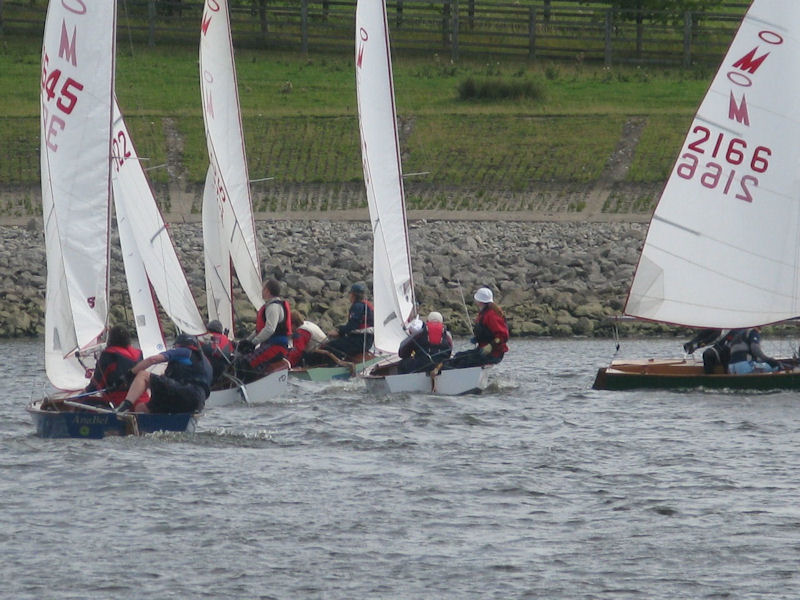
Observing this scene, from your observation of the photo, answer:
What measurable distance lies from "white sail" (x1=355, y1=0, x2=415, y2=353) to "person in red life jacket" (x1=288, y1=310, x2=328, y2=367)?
1.46 metres

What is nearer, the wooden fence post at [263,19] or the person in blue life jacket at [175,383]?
the person in blue life jacket at [175,383]

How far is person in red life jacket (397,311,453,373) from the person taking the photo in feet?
70.4

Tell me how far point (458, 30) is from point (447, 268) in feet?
70.9

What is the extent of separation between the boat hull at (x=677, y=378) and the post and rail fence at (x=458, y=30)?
32258 mm

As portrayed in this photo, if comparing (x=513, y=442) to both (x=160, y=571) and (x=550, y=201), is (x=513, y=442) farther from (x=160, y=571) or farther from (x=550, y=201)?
(x=550, y=201)

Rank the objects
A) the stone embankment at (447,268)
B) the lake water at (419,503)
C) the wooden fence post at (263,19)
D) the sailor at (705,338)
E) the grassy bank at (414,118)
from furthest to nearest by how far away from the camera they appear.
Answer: the wooden fence post at (263,19), the grassy bank at (414,118), the stone embankment at (447,268), the sailor at (705,338), the lake water at (419,503)

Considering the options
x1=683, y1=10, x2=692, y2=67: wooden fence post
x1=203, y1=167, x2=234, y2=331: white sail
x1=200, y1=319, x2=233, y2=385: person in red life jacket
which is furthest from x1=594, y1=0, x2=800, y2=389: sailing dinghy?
x1=683, y1=10, x2=692, y2=67: wooden fence post

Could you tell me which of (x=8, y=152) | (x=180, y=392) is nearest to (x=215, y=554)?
(x=180, y=392)

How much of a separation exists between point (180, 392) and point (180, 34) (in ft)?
125

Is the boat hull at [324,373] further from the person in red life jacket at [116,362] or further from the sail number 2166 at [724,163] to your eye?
the person in red life jacket at [116,362]

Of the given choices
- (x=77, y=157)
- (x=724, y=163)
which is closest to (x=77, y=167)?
(x=77, y=157)

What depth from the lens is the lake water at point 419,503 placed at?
12867 millimetres

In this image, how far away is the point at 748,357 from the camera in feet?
69.4

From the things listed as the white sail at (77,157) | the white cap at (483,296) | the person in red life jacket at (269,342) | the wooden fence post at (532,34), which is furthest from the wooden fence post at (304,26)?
Result: the white sail at (77,157)
